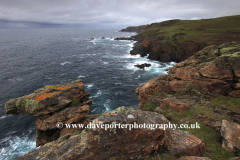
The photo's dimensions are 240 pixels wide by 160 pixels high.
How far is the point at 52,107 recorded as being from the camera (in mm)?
20344

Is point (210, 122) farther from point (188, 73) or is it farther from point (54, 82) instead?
point (54, 82)

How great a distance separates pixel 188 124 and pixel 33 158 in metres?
17.4

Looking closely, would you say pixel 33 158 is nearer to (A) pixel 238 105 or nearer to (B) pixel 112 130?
(B) pixel 112 130

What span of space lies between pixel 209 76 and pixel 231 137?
445 inches

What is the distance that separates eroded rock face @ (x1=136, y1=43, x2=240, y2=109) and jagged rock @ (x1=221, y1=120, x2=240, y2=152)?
9.03m

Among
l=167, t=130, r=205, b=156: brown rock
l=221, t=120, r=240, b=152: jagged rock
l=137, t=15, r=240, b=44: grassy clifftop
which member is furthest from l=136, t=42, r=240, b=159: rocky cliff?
l=137, t=15, r=240, b=44: grassy clifftop

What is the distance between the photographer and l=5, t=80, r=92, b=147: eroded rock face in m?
19.5

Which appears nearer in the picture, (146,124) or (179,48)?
(146,124)

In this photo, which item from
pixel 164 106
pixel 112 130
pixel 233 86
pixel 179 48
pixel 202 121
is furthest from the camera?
pixel 179 48

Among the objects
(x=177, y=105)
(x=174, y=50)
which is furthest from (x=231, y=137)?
(x=174, y=50)

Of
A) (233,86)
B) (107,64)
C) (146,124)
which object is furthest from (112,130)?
(107,64)

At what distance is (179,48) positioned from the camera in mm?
73875

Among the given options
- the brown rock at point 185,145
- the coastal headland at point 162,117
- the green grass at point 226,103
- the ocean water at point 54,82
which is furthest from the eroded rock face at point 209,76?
the ocean water at point 54,82

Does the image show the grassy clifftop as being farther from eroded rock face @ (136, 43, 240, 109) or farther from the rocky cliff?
Result: the rocky cliff
